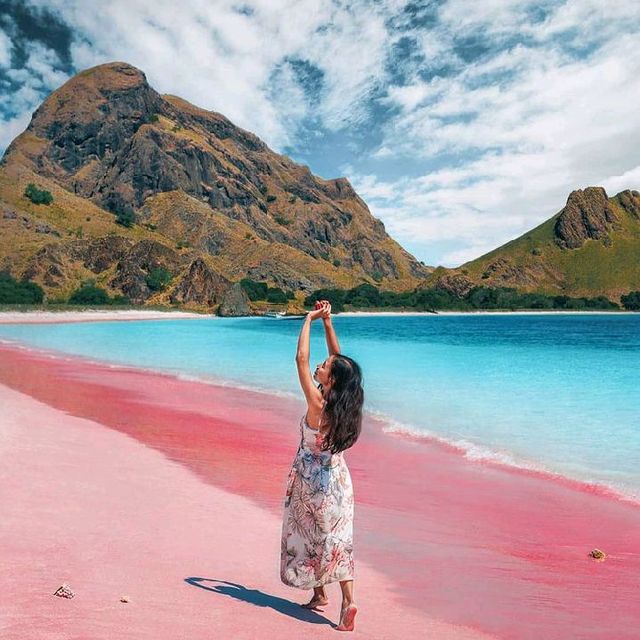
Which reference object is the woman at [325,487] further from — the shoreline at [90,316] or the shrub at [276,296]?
the shrub at [276,296]

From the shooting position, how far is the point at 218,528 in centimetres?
699

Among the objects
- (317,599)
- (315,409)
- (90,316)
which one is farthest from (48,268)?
(315,409)

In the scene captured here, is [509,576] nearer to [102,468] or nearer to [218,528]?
[218,528]

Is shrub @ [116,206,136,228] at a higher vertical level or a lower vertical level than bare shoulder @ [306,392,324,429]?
higher

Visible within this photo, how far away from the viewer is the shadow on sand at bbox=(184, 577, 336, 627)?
491cm

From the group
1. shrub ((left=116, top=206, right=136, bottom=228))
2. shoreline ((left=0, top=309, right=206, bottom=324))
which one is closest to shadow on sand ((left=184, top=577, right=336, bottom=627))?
shoreline ((left=0, top=309, right=206, bottom=324))

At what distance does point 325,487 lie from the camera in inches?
185

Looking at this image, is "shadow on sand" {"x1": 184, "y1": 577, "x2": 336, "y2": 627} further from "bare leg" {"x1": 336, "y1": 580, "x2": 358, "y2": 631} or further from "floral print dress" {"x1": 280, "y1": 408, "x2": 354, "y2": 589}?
"floral print dress" {"x1": 280, "y1": 408, "x2": 354, "y2": 589}

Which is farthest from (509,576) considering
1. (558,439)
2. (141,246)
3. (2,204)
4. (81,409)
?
(2,204)

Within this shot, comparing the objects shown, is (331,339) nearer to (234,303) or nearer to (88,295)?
(88,295)

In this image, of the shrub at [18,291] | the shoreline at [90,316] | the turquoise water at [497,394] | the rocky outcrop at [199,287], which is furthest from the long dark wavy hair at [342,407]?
the rocky outcrop at [199,287]

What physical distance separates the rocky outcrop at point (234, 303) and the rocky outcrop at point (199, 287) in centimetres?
285

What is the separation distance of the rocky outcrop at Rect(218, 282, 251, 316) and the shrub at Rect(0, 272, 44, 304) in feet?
132

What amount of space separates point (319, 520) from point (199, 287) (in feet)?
437
